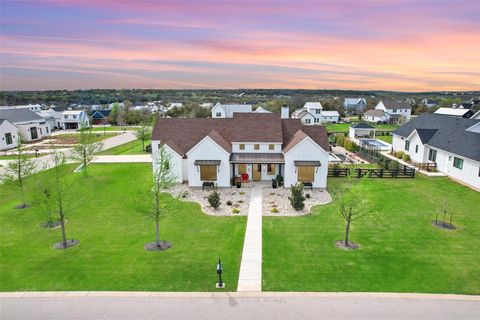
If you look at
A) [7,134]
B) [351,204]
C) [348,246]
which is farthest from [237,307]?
[7,134]

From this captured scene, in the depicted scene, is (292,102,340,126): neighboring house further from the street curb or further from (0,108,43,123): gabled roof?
the street curb

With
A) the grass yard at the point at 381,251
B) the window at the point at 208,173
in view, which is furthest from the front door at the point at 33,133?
the grass yard at the point at 381,251

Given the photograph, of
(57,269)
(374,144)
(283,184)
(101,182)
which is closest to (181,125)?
(101,182)

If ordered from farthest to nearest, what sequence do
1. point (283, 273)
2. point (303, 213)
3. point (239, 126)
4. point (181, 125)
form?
point (181, 125) → point (239, 126) → point (303, 213) → point (283, 273)

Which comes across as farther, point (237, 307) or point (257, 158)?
point (257, 158)

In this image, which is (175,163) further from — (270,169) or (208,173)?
(270,169)

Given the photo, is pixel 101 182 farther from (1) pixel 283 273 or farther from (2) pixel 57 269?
(1) pixel 283 273

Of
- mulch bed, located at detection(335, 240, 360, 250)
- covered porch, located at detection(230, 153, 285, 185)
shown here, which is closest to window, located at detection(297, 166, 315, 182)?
covered porch, located at detection(230, 153, 285, 185)
